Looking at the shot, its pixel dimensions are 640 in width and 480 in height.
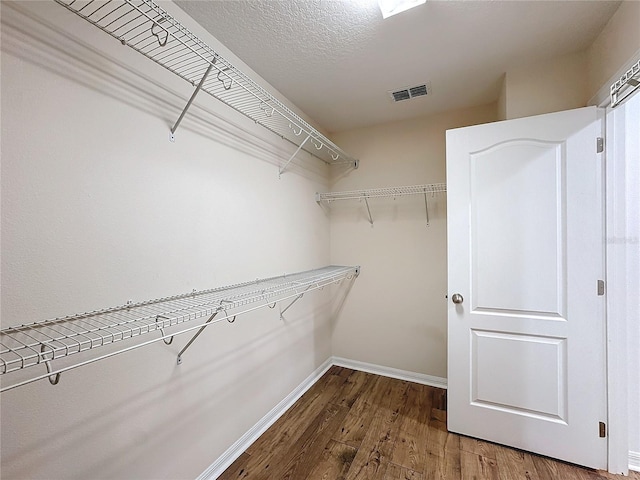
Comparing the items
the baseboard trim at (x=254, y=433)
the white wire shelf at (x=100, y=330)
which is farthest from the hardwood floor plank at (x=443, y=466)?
the white wire shelf at (x=100, y=330)

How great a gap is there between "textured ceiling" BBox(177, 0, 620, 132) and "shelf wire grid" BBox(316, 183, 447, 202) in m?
0.74

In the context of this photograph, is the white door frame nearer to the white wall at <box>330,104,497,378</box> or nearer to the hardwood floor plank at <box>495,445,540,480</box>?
the hardwood floor plank at <box>495,445,540,480</box>

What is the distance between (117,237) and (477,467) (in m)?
2.23

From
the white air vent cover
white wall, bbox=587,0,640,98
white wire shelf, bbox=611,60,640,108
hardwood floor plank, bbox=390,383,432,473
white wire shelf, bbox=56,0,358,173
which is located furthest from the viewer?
the white air vent cover

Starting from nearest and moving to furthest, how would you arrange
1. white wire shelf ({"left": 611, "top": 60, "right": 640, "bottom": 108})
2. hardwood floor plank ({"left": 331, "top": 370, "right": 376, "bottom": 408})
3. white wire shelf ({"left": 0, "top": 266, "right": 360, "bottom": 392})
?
white wire shelf ({"left": 0, "top": 266, "right": 360, "bottom": 392}) → white wire shelf ({"left": 611, "top": 60, "right": 640, "bottom": 108}) → hardwood floor plank ({"left": 331, "top": 370, "right": 376, "bottom": 408})

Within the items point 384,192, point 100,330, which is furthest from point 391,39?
point 100,330

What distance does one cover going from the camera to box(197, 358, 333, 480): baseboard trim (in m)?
1.52

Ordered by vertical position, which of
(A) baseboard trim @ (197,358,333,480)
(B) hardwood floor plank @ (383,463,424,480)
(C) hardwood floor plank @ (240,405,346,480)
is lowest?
(B) hardwood floor plank @ (383,463,424,480)

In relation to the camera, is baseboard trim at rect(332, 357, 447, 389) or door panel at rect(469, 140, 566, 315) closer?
door panel at rect(469, 140, 566, 315)

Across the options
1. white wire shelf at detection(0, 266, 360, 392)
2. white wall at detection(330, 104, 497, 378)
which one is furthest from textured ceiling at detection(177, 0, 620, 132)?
white wire shelf at detection(0, 266, 360, 392)

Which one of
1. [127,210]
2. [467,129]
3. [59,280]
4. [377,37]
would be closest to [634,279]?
[467,129]

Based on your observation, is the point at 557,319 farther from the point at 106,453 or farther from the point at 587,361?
the point at 106,453

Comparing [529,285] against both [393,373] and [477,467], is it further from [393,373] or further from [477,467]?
[393,373]

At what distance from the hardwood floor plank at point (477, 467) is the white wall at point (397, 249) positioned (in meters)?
0.81
